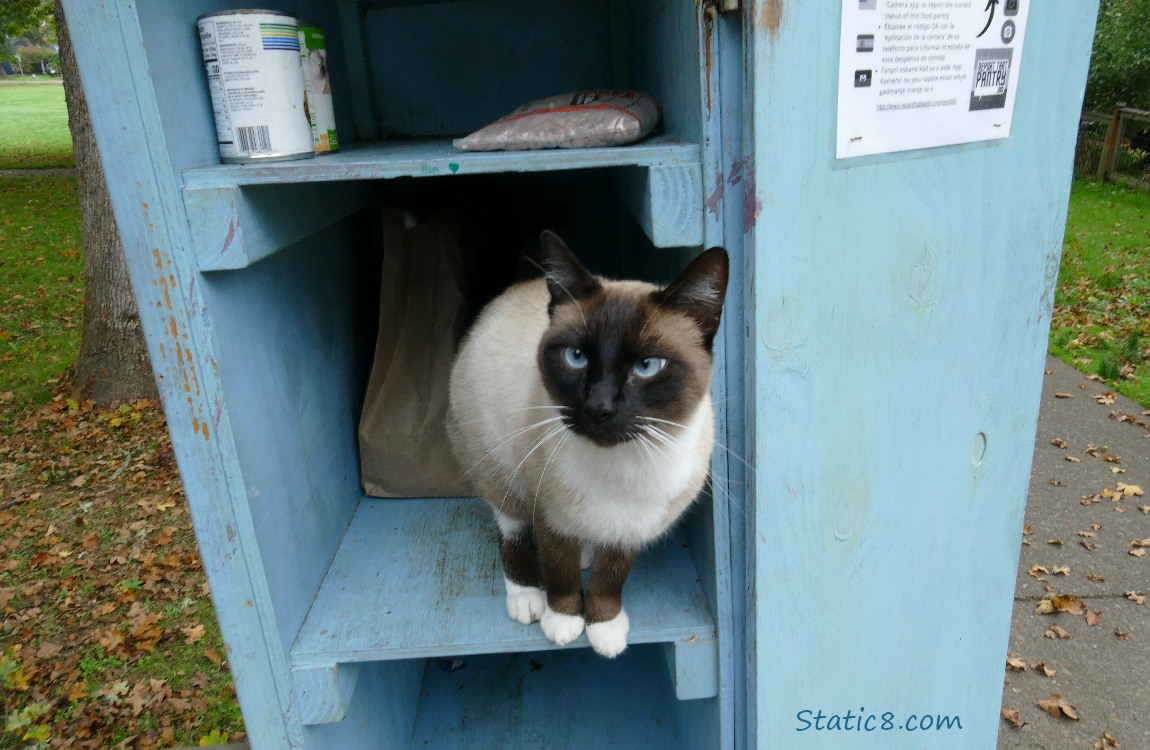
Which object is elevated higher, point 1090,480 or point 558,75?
point 558,75

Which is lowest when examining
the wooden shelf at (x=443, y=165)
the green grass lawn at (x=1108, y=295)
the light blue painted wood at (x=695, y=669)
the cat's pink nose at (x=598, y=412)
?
the green grass lawn at (x=1108, y=295)

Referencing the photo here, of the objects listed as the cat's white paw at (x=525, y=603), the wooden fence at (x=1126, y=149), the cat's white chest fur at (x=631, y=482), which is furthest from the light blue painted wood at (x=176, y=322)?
the wooden fence at (x=1126, y=149)

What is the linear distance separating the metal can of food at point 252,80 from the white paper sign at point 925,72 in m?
0.80

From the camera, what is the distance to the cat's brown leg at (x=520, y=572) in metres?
1.37

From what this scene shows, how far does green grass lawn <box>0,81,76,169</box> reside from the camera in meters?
11.8

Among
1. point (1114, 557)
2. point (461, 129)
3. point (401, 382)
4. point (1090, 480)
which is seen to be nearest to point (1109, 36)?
point (1090, 480)

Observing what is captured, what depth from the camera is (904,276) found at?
1.10m

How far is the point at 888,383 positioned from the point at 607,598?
0.60 m

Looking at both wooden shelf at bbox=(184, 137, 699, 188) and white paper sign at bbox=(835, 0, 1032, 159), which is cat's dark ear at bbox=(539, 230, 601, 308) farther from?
white paper sign at bbox=(835, 0, 1032, 159)

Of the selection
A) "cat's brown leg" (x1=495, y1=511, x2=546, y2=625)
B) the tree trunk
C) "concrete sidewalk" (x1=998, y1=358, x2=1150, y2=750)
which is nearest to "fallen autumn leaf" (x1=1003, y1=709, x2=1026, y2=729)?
"concrete sidewalk" (x1=998, y1=358, x2=1150, y2=750)

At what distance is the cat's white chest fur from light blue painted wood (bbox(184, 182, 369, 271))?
58 cm

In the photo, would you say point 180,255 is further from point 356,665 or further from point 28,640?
point 28,640

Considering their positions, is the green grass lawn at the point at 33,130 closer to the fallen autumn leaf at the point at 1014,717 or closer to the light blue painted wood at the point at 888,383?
the light blue painted wood at the point at 888,383

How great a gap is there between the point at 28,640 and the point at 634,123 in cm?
265
